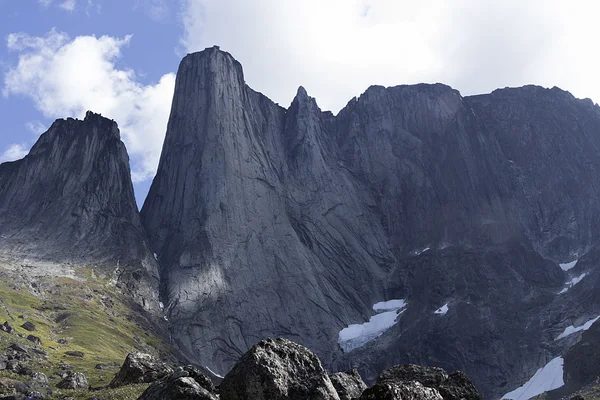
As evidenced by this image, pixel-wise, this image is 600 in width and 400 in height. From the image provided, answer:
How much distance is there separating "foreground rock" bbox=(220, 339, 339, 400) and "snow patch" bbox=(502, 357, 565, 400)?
435 ft

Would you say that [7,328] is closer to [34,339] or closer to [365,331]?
[34,339]

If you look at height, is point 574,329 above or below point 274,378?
below

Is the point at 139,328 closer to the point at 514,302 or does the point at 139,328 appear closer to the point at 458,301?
the point at 458,301

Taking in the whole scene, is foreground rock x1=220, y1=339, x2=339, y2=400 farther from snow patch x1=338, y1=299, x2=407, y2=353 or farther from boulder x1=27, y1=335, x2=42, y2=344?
snow patch x1=338, y1=299, x2=407, y2=353

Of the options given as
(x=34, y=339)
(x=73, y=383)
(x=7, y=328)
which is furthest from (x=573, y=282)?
(x=73, y=383)

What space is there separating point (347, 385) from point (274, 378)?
768cm

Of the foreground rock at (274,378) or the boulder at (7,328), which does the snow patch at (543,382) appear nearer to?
the boulder at (7,328)

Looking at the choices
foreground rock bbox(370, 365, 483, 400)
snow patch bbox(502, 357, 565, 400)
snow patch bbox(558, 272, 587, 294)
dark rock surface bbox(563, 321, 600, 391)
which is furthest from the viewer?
snow patch bbox(558, 272, 587, 294)

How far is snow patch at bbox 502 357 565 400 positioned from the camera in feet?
493

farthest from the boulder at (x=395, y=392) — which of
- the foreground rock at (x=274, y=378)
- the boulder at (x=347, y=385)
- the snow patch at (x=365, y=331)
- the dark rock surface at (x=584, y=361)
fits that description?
the snow patch at (x=365, y=331)

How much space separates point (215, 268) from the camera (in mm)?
189125

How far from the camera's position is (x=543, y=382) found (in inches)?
6107

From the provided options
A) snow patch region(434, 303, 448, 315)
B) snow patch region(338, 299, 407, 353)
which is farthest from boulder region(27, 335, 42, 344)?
snow patch region(434, 303, 448, 315)

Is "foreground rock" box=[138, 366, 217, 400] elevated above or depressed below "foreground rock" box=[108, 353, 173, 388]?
below
